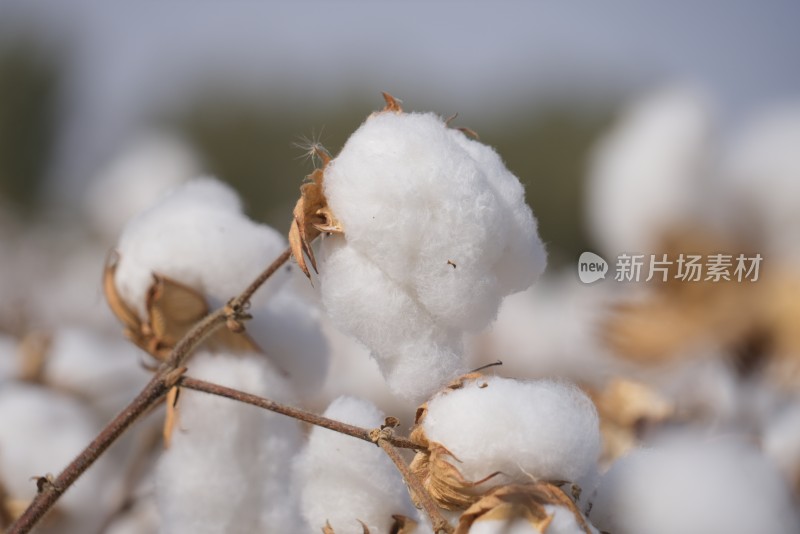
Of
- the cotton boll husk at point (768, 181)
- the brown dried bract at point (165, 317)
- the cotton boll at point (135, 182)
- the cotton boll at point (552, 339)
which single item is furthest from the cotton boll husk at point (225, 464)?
the cotton boll at point (135, 182)

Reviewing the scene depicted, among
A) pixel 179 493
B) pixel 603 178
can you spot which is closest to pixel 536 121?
pixel 603 178

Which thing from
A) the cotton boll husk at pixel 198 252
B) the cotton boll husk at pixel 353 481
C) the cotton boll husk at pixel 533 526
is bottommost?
the cotton boll husk at pixel 533 526

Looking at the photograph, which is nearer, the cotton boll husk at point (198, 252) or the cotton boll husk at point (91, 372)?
the cotton boll husk at point (198, 252)

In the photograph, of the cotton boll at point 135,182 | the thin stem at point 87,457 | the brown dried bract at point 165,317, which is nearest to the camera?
the thin stem at point 87,457

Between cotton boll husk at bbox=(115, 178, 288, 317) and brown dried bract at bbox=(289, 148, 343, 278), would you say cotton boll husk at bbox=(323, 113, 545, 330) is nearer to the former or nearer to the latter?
brown dried bract at bbox=(289, 148, 343, 278)

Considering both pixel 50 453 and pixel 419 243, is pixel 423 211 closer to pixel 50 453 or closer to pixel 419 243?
pixel 419 243

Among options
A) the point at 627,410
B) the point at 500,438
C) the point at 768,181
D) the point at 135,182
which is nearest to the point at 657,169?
the point at 768,181

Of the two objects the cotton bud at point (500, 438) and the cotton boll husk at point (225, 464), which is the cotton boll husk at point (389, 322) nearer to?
the cotton bud at point (500, 438)
